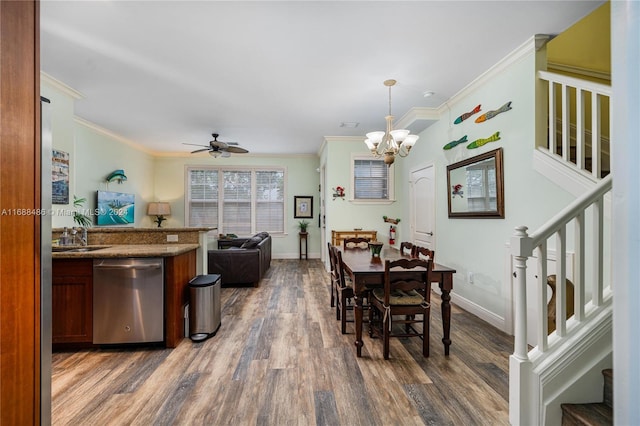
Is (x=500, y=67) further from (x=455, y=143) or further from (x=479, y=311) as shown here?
(x=479, y=311)

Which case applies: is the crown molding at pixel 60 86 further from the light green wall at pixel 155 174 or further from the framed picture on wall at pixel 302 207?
the framed picture on wall at pixel 302 207

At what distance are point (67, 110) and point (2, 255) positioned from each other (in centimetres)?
358

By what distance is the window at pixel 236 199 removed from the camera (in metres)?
7.32

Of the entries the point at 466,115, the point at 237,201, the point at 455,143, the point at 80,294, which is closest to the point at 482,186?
the point at 455,143

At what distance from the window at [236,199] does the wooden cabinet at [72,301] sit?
16.1 feet

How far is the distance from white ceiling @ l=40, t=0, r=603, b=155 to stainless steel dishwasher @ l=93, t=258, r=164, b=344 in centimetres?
194

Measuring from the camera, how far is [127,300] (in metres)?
2.42

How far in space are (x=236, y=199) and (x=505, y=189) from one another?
6.09m

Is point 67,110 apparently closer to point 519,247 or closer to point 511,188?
point 519,247

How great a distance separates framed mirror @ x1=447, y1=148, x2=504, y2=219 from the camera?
A: 9.64ft

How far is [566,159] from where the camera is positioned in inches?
88.5

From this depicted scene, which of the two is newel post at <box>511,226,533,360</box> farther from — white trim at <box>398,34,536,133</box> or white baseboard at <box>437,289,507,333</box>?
white trim at <box>398,34,536,133</box>

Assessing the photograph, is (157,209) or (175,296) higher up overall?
(157,209)

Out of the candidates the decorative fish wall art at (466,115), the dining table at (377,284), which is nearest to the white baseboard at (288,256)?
the decorative fish wall art at (466,115)
